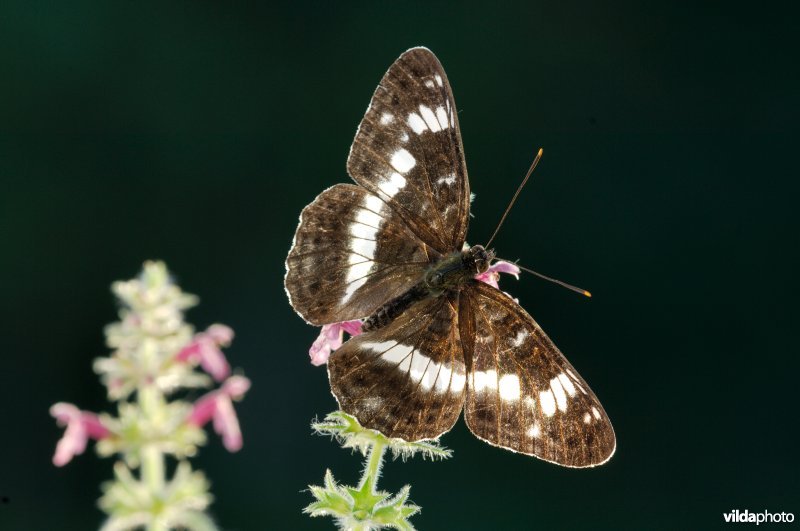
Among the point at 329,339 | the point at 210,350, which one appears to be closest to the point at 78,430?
the point at 210,350

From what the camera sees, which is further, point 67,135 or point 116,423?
point 67,135

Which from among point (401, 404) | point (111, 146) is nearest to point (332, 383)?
point (401, 404)

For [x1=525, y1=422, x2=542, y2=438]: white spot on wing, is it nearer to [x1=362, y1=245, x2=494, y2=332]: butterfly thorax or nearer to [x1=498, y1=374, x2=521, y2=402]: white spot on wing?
[x1=498, y1=374, x2=521, y2=402]: white spot on wing

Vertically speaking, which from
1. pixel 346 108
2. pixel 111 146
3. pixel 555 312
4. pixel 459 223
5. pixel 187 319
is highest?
pixel 346 108

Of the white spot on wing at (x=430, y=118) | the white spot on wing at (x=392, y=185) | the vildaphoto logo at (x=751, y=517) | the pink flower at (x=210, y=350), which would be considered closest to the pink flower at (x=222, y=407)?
the pink flower at (x=210, y=350)

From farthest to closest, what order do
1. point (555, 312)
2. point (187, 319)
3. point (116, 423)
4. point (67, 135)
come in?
point (67, 135), point (555, 312), point (187, 319), point (116, 423)

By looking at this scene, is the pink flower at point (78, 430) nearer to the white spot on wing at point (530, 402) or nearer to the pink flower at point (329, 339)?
the pink flower at point (329, 339)

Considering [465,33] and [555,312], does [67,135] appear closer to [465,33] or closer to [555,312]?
[465,33]

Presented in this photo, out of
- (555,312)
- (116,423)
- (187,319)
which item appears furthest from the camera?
(555,312)

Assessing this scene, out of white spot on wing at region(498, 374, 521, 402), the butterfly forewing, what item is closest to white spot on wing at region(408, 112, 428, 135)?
the butterfly forewing
